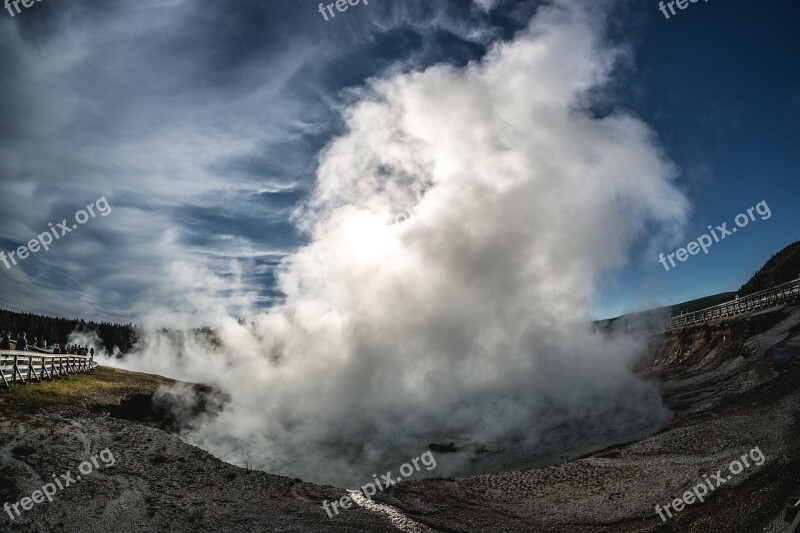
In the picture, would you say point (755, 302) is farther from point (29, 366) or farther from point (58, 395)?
point (29, 366)

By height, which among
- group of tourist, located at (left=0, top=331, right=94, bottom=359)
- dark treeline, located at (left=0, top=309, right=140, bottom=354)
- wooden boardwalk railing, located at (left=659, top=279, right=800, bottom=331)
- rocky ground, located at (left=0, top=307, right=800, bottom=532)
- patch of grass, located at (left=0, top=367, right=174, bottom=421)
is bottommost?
rocky ground, located at (left=0, top=307, right=800, bottom=532)

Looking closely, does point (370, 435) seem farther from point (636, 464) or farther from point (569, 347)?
point (569, 347)

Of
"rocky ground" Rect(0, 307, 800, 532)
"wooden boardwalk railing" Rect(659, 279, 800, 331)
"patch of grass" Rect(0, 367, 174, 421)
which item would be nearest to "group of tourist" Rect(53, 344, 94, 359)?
"patch of grass" Rect(0, 367, 174, 421)

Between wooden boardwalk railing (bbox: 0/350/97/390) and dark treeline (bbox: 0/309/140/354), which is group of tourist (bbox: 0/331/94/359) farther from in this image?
dark treeline (bbox: 0/309/140/354)

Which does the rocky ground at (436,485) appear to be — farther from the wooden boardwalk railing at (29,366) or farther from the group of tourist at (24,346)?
the group of tourist at (24,346)

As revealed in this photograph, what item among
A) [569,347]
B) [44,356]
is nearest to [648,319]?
[569,347]

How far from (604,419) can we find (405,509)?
17268mm

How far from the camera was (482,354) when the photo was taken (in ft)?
136

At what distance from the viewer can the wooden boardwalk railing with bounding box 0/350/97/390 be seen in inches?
781

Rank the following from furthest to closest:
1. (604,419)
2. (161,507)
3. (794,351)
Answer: (604,419)
(794,351)
(161,507)

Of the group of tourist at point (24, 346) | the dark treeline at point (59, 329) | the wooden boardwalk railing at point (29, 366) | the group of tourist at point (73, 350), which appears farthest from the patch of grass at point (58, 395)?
the dark treeline at point (59, 329)

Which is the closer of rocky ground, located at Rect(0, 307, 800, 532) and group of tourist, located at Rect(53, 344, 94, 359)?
rocky ground, located at Rect(0, 307, 800, 532)

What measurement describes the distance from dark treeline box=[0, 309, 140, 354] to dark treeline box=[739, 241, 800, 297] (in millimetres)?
170888

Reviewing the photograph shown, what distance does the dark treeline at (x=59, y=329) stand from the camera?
115 meters
